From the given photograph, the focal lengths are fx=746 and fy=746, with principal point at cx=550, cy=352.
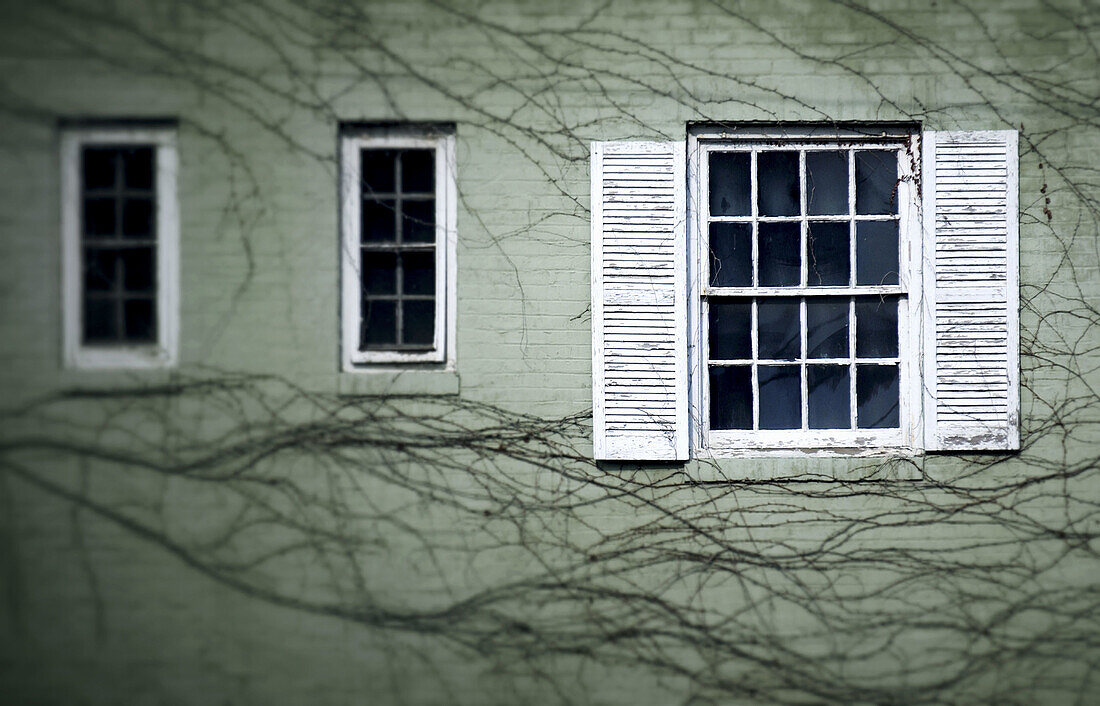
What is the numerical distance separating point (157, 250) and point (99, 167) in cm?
57

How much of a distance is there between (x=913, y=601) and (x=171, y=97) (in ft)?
16.0

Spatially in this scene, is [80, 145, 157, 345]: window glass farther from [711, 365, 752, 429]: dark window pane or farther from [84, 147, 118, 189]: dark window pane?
[711, 365, 752, 429]: dark window pane

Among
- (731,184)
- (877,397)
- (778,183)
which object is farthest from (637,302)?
(877,397)

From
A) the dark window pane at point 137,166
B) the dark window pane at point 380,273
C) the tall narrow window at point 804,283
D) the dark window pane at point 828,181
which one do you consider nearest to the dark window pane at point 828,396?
the tall narrow window at point 804,283

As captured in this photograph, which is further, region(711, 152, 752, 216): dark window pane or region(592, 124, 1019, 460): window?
region(711, 152, 752, 216): dark window pane

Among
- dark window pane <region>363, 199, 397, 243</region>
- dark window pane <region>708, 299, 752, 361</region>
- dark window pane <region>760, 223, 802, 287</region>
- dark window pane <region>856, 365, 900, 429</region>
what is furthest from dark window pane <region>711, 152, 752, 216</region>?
dark window pane <region>363, 199, 397, 243</region>

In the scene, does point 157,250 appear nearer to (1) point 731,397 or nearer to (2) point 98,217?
(2) point 98,217

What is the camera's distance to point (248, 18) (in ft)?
13.4

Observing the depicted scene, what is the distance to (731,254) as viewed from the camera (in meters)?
4.17

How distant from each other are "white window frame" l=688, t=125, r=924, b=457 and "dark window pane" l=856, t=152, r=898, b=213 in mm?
43

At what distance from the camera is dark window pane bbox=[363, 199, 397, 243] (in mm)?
4156

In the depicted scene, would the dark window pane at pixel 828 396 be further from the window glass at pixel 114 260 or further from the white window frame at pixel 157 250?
the window glass at pixel 114 260

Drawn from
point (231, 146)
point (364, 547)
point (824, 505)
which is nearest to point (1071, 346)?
point (824, 505)

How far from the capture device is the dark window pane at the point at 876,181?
13.6 feet
